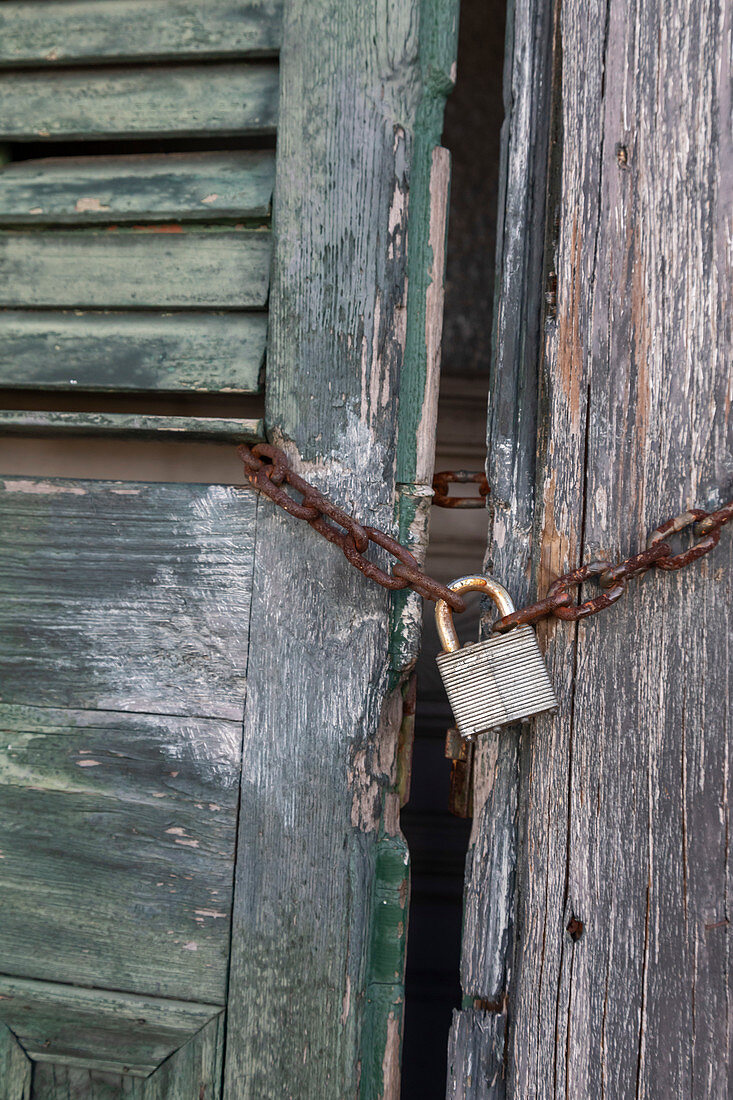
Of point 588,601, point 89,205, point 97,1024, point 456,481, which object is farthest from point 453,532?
point 97,1024

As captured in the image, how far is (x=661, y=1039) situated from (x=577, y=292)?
0.86m

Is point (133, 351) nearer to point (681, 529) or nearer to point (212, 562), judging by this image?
point (212, 562)

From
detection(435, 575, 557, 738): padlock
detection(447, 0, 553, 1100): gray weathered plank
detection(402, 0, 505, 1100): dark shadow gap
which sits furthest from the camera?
detection(402, 0, 505, 1100): dark shadow gap

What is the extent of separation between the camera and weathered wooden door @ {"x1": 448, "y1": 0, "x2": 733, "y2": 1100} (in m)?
0.80

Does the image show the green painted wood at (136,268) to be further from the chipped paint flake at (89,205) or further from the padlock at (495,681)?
the padlock at (495,681)

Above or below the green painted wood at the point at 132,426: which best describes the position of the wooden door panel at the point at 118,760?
below

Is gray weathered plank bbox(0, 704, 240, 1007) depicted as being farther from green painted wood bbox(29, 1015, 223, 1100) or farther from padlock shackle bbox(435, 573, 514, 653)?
padlock shackle bbox(435, 573, 514, 653)

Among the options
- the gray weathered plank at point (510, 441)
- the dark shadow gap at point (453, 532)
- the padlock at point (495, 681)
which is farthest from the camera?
the dark shadow gap at point (453, 532)

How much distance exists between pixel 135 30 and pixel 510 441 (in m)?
0.73

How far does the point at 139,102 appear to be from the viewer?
3.10ft

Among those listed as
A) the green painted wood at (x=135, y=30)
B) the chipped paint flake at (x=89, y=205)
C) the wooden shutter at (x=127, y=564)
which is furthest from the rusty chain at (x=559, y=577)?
the green painted wood at (x=135, y=30)

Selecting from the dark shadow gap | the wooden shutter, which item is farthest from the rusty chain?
the dark shadow gap

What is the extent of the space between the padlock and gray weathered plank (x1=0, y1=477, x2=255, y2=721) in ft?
0.97

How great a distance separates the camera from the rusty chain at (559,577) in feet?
2.57
